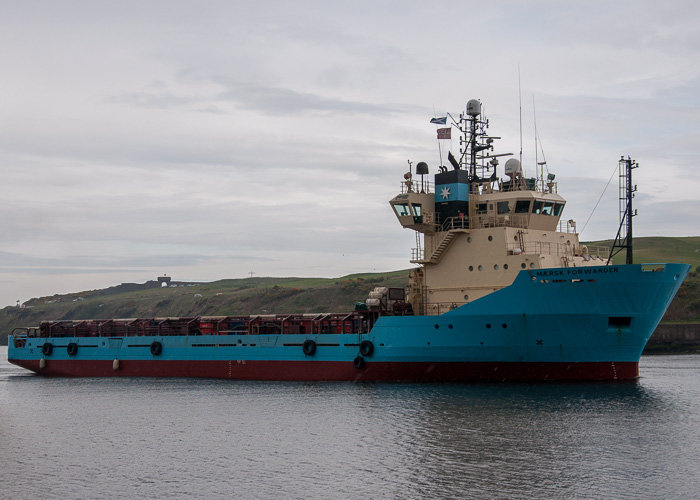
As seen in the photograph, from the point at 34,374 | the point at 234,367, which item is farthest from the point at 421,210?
the point at 34,374

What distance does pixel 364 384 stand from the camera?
3447 centimetres

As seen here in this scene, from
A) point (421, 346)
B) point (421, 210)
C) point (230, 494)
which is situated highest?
point (421, 210)

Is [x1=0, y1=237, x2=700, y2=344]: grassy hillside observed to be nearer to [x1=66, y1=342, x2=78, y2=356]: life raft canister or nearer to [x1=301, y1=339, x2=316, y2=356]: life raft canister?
[x1=66, y1=342, x2=78, y2=356]: life raft canister

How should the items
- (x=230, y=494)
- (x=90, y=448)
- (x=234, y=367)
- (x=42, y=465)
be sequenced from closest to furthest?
(x=230, y=494)
(x=42, y=465)
(x=90, y=448)
(x=234, y=367)

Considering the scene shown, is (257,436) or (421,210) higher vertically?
(421,210)

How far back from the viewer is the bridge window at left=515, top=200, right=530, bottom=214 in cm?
3456

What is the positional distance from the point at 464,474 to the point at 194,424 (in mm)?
11528

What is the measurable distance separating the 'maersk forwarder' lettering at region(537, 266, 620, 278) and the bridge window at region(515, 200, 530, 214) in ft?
15.1

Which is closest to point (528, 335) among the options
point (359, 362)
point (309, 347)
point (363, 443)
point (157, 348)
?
point (359, 362)

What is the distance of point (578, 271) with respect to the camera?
30297 mm

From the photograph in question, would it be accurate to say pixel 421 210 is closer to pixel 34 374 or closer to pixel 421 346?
→ pixel 421 346

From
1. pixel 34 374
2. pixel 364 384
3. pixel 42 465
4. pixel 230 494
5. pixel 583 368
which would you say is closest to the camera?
pixel 230 494

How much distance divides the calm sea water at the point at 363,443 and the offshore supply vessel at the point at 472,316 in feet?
4.08

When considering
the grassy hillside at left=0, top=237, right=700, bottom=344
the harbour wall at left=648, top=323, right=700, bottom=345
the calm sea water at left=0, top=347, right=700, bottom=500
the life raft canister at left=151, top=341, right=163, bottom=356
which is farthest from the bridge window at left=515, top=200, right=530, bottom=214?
the grassy hillside at left=0, top=237, right=700, bottom=344
